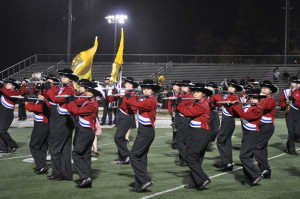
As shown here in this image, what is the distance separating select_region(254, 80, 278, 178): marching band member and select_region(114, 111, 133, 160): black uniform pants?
314cm

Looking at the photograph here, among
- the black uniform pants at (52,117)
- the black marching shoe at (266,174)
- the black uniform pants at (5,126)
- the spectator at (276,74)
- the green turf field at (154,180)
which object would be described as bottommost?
the green turf field at (154,180)

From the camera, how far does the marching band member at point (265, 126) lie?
32.3 ft

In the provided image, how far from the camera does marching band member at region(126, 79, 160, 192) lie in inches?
337

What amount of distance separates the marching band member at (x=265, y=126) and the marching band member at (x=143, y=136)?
2.42 m

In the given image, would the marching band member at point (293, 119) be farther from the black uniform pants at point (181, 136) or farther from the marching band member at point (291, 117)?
the black uniform pants at point (181, 136)

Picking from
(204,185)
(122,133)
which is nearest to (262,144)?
(204,185)

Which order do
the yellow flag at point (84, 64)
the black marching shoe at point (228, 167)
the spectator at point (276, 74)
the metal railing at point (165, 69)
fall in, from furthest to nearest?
the metal railing at point (165, 69) < the spectator at point (276, 74) < the yellow flag at point (84, 64) < the black marching shoe at point (228, 167)

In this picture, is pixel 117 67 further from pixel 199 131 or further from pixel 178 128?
pixel 199 131

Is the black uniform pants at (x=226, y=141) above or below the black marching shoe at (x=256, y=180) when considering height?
above

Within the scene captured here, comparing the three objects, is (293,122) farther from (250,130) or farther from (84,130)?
(84,130)

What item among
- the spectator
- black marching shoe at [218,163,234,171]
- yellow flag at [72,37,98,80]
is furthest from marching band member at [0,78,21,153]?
the spectator

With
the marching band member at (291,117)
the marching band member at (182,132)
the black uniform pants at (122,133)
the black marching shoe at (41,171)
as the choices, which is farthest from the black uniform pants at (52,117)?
the marching band member at (291,117)

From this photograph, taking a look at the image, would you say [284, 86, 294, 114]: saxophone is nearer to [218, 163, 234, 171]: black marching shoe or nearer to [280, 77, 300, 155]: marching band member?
[280, 77, 300, 155]: marching band member

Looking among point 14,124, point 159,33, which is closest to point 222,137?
point 14,124
